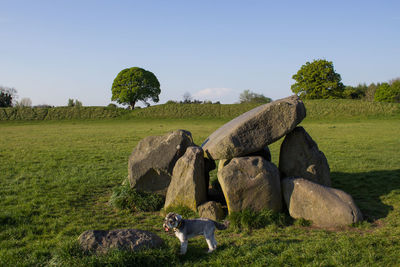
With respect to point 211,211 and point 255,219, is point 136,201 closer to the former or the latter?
point 211,211

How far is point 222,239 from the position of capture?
7152 millimetres

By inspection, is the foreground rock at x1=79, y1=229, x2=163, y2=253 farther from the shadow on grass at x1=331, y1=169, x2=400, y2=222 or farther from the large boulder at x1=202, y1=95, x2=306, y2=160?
the shadow on grass at x1=331, y1=169, x2=400, y2=222

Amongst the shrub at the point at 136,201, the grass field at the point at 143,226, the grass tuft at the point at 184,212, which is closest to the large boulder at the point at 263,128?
the grass tuft at the point at 184,212

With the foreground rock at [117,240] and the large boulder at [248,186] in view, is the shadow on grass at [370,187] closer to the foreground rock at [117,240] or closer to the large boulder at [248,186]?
the large boulder at [248,186]

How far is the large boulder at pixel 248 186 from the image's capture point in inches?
325

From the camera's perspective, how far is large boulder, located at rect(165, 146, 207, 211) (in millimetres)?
8844

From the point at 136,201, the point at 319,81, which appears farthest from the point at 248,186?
the point at 319,81

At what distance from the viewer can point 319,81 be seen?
72562mm

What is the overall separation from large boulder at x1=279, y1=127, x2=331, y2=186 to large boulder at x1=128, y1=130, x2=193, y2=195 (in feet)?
9.77

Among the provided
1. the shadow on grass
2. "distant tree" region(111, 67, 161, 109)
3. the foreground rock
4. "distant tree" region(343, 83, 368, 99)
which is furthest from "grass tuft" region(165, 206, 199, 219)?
"distant tree" region(343, 83, 368, 99)

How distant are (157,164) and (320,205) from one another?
4.77m

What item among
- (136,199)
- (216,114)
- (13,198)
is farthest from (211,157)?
(216,114)

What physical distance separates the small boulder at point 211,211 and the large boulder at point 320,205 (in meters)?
1.81

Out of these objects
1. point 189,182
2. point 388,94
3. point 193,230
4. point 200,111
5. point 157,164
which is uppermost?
point 388,94
